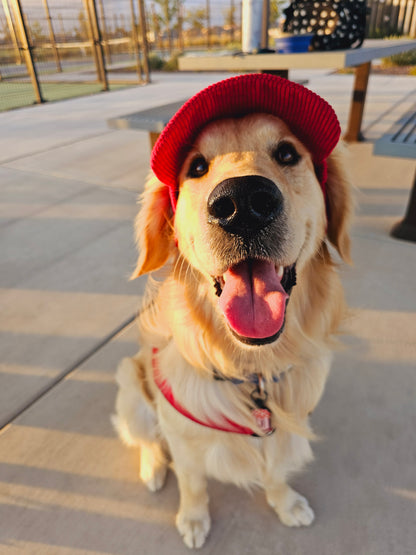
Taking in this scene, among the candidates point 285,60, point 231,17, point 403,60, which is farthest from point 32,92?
point 231,17

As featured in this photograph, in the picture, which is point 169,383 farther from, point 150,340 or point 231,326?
point 231,326

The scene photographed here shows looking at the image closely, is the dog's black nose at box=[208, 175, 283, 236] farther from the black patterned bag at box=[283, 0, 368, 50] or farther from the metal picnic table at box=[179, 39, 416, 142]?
the black patterned bag at box=[283, 0, 368, 50]

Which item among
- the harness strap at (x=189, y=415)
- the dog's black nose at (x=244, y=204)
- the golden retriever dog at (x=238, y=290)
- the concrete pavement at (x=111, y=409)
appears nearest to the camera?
the dog's black nose at (x=244, y=204)

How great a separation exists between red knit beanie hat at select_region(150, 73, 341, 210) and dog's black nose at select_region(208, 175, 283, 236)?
29cm

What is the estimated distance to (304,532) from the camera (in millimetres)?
1540

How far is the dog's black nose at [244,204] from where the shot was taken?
1.04 m

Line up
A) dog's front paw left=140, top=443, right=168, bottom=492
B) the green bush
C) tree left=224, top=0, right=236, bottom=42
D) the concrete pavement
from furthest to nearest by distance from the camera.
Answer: tree left=224, top=0, right=236, bottom=42, the green bush, dog's front paw left=140, top=443, right=168, bottom=492, the concrete pavement

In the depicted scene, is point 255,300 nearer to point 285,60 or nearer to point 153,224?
point 153,224

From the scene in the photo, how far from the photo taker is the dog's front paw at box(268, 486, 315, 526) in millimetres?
1557

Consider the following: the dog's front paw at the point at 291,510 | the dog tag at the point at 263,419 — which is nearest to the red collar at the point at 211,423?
the dog tag at the point at 263,419

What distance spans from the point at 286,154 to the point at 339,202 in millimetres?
335

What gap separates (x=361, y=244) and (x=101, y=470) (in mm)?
2820

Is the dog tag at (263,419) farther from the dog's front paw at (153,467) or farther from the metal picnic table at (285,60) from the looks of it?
the metal picnic table at (285,60)

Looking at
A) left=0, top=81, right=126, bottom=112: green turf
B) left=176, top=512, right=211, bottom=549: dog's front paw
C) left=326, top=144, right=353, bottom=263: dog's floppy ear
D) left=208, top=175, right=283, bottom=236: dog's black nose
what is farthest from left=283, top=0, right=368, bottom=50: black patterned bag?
left=0, top=81, right=126, bottom=112: green turf
